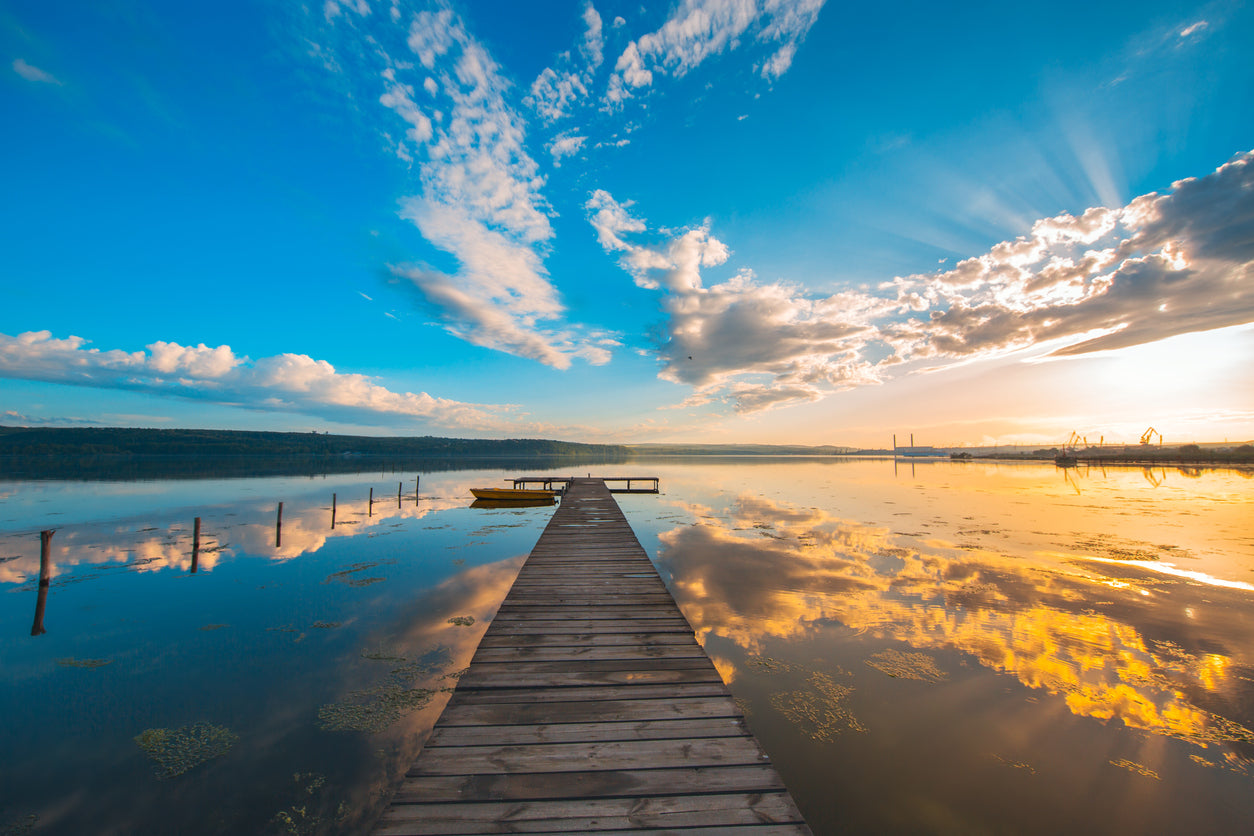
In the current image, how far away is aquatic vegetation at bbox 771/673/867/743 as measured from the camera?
20.2 ft

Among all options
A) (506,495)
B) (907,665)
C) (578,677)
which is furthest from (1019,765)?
(506,495)

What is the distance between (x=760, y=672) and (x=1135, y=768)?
4.43 meters

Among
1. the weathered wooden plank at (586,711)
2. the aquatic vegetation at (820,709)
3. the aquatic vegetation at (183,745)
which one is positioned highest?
the weathered wooden plank at (586,711)

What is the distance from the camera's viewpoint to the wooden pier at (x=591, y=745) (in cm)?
286

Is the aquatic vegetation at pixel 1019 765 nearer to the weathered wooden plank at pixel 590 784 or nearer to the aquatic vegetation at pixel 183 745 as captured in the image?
the weathered wooden plank at pixel 590 784

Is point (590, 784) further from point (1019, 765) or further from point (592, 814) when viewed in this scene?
point (1019, 765)

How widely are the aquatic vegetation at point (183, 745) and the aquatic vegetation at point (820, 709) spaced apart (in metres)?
7.57

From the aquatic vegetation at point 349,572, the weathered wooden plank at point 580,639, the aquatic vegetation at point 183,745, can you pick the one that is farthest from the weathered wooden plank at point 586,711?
the aquatic vegetation at point 349,572

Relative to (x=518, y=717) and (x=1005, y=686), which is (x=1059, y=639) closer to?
(x=1005, y=686)

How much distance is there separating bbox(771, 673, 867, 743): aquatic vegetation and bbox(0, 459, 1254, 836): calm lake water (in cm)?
4

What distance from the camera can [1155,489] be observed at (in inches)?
1439

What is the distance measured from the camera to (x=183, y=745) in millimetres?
5875

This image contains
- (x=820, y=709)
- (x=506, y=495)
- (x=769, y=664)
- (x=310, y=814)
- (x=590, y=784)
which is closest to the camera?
(x=590, y=784)

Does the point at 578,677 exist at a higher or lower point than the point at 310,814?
higher
